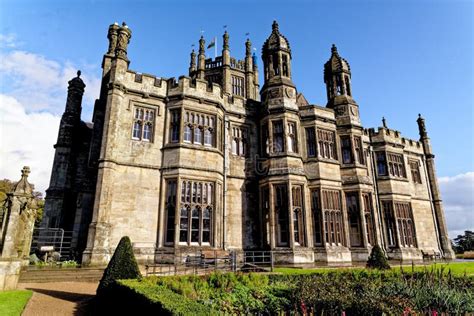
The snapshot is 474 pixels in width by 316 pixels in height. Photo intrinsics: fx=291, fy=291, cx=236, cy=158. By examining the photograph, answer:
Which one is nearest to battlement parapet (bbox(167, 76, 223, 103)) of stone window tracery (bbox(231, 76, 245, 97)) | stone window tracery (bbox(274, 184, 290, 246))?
stone window tracery (bbox(274, 184, 290, 246))

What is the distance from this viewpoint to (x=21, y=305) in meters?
8.36

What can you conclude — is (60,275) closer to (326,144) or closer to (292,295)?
(292,295)

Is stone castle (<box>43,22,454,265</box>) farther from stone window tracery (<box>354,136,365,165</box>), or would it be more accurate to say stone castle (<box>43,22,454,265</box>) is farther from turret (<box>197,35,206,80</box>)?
turret (<box>197,35,206,80</box>)

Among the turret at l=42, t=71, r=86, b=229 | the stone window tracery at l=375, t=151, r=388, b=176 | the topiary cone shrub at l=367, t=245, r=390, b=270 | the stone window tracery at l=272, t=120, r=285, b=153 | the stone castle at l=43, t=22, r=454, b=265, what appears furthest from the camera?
the stone window tracery at l=375, t=151, r=388, b=176

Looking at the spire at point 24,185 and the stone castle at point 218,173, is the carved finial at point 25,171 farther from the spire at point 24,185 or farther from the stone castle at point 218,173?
the stone castle at point 218,173

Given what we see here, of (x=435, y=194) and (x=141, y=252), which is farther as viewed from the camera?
(x=435, y=194)

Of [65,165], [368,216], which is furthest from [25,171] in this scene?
[368,216]

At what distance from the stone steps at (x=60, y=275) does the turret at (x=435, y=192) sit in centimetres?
2842

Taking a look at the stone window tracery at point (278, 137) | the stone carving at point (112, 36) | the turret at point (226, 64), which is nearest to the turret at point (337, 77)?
the stone window tracery at point (278, 137)

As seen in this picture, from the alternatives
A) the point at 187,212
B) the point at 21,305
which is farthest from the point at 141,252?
the point at 21,305

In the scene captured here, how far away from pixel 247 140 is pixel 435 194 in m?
20.0

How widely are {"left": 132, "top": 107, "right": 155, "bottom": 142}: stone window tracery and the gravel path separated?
820 centimetres

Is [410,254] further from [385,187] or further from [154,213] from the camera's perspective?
[154,213]

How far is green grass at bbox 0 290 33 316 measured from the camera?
7.72m
